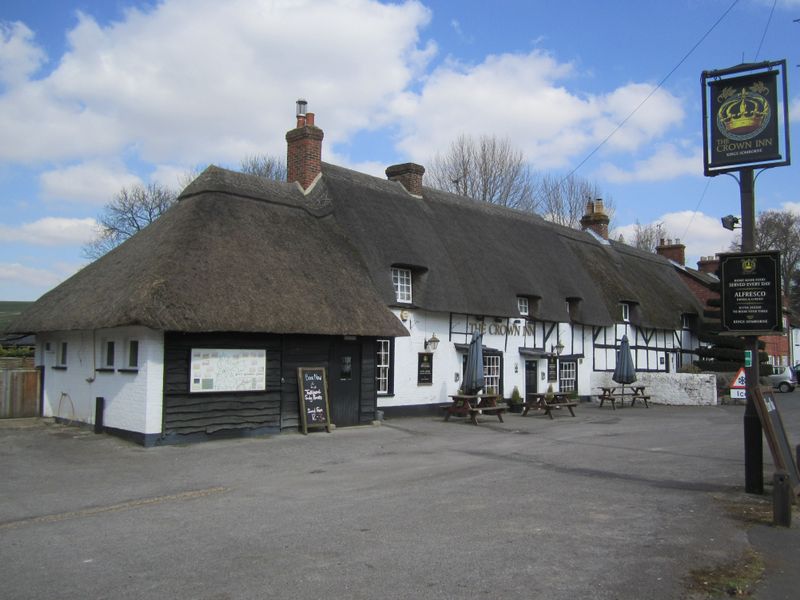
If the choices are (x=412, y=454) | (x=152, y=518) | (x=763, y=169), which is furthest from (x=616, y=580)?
(x=412, y=454)

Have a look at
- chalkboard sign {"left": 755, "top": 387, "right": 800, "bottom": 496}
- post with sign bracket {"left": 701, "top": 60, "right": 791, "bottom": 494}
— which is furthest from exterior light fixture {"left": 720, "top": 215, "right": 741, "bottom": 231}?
chalkboard sign {"left": 755, "top": 387, "right": 800, "bottom": 496}

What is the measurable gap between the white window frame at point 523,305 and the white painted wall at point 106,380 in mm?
13890

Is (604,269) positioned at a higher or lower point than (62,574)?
higher

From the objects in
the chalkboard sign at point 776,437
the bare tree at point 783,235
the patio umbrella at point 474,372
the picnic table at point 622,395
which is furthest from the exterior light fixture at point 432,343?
the bare tree at point 783,235

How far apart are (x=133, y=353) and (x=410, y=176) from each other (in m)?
13.1

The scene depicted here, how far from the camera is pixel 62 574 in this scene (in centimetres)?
607

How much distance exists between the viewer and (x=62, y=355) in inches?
708

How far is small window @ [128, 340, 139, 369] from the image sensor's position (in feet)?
47.3

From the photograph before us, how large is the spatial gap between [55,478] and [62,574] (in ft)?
17.7

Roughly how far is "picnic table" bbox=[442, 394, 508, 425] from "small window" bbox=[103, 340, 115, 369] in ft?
29.5

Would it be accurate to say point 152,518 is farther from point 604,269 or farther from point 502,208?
point 604,269

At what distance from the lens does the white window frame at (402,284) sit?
65.7 ft

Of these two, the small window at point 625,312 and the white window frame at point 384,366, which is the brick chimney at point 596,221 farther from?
the white window frame at point 384,366

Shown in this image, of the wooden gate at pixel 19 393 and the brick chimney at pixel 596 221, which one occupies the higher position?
the brick chimney at pixel 596 221
